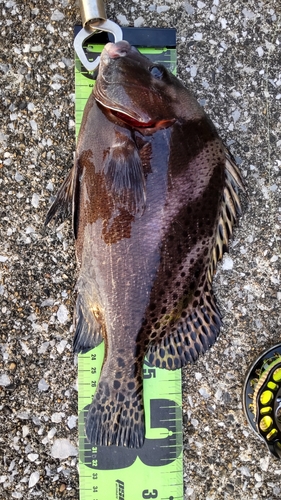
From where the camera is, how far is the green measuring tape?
96.2 inches

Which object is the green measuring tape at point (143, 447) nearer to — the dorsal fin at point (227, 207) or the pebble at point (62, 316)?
the pebble at point (62, 316)

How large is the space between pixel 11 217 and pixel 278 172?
158 cm

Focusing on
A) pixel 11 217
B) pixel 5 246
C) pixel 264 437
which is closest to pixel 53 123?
pixel 11 217

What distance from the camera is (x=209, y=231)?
212 centimetres

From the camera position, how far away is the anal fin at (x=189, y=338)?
84.7 inches

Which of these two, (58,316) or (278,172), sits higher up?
(278,172)

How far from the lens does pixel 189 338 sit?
2.16m

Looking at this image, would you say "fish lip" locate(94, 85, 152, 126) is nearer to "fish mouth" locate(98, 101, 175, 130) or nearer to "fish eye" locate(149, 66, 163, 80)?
"fish mouth" locate(98, 101, 175, 130)

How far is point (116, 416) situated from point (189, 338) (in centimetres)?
52

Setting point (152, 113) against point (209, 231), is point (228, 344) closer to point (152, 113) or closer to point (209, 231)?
point (209, 231)

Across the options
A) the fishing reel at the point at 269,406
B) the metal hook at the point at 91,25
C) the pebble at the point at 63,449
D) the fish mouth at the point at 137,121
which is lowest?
the pebble at the point at 63,449

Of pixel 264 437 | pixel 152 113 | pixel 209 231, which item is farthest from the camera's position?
pixel 264 437

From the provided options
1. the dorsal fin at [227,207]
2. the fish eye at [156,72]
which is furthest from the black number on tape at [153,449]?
the fish eye at [156,72]

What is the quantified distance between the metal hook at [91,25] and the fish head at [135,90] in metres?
0.31
